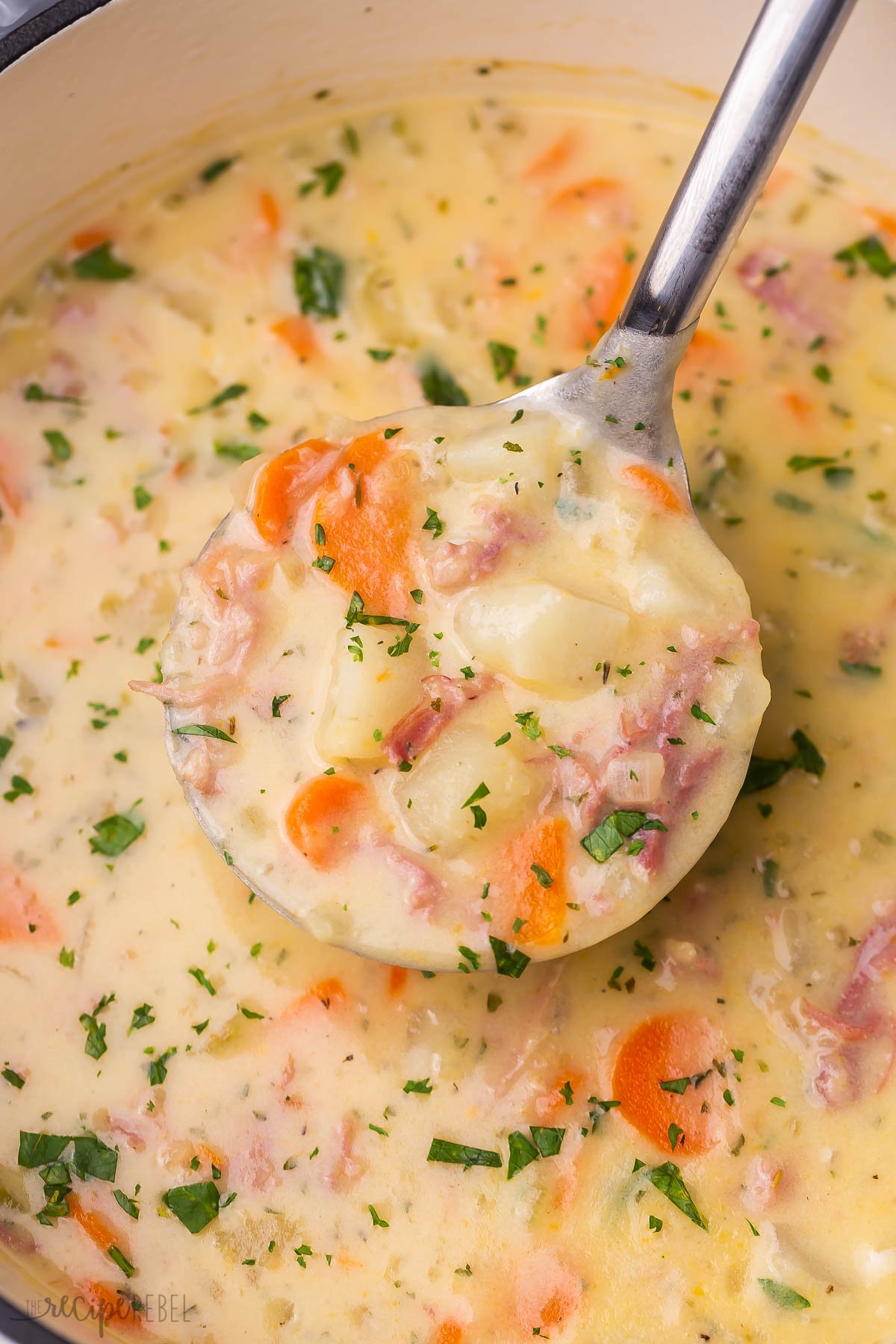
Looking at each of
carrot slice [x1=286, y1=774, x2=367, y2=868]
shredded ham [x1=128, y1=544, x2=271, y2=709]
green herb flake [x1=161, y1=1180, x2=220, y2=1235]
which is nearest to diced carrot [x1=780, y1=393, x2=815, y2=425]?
shredded ham [x1=128, y1=544, x2=271, y2=709]

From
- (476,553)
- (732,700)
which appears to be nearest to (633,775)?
(732,700)

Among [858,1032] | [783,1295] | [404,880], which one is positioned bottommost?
[783,1295]

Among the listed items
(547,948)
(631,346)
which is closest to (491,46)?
(631,346)

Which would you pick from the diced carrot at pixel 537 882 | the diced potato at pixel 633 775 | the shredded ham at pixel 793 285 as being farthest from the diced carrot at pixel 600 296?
the diced carrot at pixel 537 882

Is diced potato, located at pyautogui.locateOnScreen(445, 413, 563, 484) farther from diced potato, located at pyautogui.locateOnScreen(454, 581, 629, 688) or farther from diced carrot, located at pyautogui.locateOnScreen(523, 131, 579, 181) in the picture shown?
diced carrot, located at pyautogui.locateOnScreen(523, 131, 579, 181)

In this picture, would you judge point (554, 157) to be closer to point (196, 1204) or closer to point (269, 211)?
point (269, 211)

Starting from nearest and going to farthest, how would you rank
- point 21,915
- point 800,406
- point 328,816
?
1. point 328,816
2. point 21,915
3. point 800,406
